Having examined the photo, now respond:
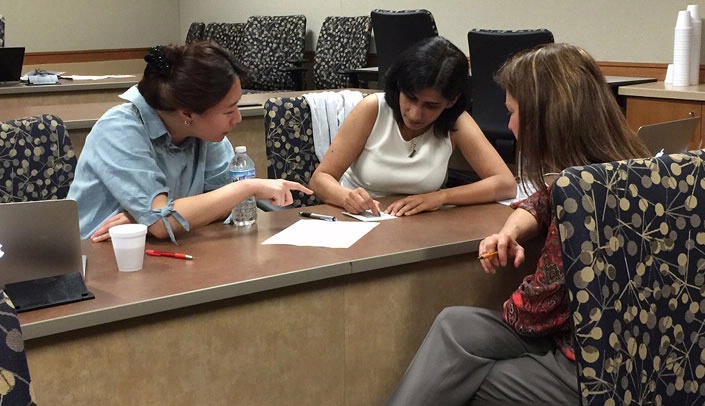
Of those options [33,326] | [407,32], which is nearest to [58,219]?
[33,326]

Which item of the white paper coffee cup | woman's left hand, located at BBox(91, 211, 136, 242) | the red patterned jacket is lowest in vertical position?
the red patterned jacket

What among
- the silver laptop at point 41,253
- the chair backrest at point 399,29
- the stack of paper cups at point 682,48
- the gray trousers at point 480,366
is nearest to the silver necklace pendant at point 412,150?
the gray trousers at point 480,366

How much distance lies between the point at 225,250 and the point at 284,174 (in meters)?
0.95

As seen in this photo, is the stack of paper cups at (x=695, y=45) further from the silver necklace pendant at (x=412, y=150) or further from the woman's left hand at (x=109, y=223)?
the woman's left hand at (x=109, y=223)

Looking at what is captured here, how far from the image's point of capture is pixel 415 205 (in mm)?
2162

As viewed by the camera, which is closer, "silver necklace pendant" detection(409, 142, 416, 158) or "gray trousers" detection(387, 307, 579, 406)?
"gray trousers" detection(387, 307, 579, 406)

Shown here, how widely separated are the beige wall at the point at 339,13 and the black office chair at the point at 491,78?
85cm

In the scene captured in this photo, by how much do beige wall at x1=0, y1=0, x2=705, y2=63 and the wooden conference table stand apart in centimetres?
277

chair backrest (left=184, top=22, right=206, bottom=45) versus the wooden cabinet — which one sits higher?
chair backrest (left=184, top=22, right=206, bottom=45)

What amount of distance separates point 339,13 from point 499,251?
529 cm

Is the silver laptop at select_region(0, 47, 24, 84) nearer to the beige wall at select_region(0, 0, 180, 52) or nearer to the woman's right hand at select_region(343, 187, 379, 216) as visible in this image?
the woman's right hand at select_region(343, 187, 379, 216)

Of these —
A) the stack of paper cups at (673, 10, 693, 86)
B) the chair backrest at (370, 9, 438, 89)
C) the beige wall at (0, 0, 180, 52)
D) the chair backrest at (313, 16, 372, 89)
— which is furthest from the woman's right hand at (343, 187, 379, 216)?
the beige wall at (0, 0, 180, 52)

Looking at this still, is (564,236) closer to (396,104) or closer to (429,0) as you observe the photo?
(396,104)

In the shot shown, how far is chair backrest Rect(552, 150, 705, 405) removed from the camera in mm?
1218
